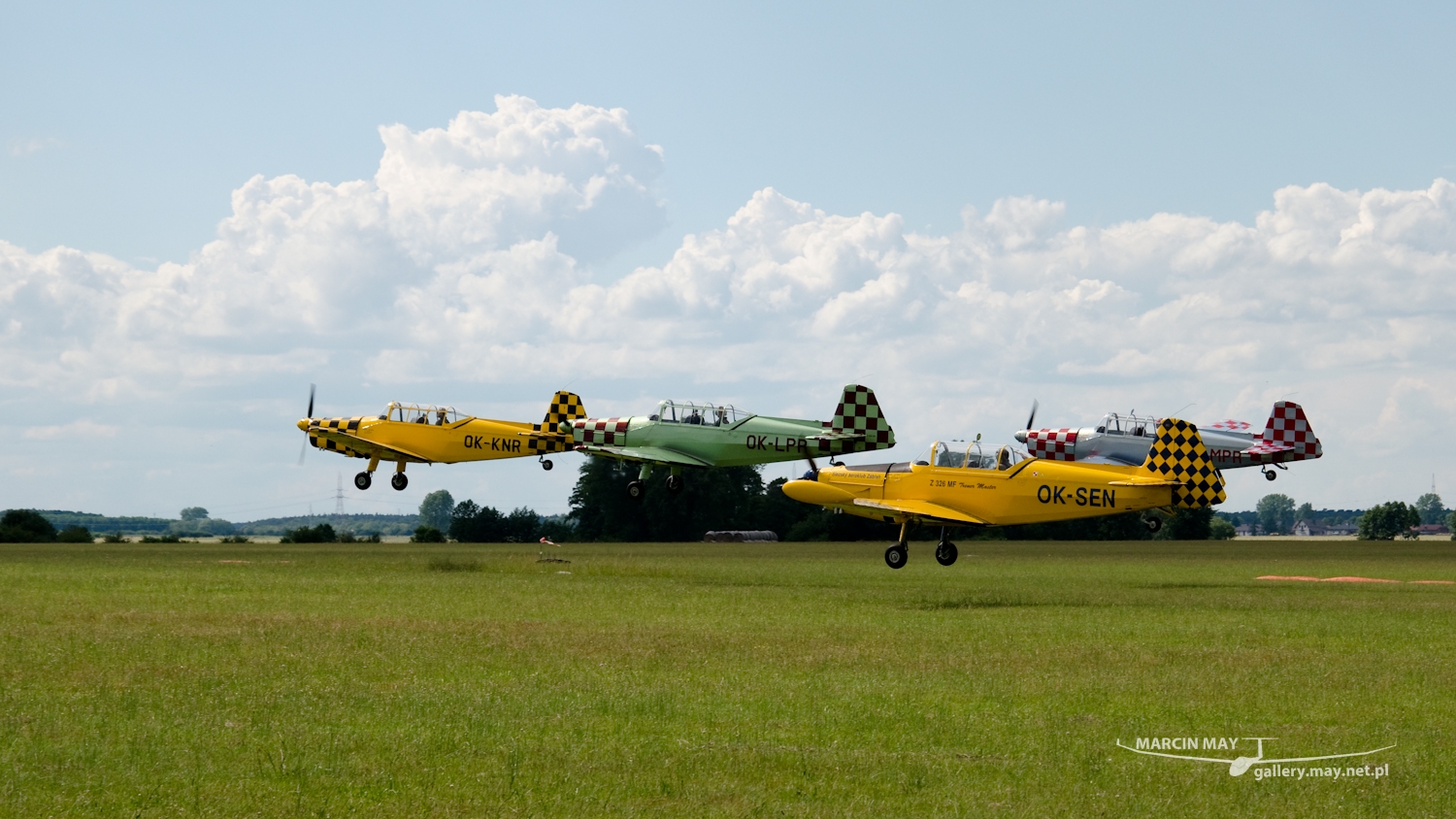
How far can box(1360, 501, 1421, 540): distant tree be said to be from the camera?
553 feet

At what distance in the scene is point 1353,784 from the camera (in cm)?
1471

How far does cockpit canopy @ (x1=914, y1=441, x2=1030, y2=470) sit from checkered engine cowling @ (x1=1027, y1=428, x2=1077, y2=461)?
1838cm

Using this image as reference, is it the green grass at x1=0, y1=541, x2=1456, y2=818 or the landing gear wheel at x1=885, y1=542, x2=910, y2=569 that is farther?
the landing gear wheel at x1=885, y1=542, x2=910, y2=569

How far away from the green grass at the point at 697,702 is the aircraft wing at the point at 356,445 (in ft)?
51.0

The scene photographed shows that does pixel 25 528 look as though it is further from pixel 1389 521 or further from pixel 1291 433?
pixel 1389 521

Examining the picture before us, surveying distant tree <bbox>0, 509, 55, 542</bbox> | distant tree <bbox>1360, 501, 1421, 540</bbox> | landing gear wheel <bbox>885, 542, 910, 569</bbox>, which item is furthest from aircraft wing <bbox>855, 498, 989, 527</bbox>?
distant tree <bbox>1360, 501, 1421, 540</bbox>

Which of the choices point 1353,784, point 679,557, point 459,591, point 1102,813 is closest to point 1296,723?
point 1353,784

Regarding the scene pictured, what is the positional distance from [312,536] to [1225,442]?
62.1 meters

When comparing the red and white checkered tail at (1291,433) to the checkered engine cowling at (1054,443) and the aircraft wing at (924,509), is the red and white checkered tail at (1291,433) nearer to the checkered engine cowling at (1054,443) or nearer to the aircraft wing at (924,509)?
the checkered engine cowling at (1054,443)

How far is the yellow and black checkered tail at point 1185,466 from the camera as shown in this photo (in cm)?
3791

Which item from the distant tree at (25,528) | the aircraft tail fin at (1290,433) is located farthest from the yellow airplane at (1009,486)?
the distant tree at (25,528)

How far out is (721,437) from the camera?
48.6 metres

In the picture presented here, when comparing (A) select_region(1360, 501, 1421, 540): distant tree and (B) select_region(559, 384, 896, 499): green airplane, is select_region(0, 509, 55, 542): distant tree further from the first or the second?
(A) select_region(1360, 501, 1421, 540): distant tree

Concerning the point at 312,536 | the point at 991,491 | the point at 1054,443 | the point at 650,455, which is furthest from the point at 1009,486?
the point at 312,536
